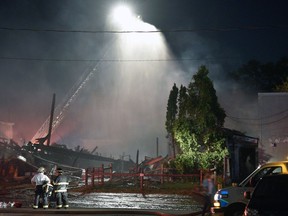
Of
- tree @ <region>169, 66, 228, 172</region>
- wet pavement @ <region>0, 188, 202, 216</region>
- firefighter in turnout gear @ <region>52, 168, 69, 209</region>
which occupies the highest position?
tree @ <region>169, 66, 228, 172</region>

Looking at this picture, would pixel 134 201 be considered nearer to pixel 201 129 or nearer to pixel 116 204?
pixel 116 204

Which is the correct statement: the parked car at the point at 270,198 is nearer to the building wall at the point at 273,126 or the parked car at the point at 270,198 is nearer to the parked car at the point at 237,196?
the parked car at the point at 237,196

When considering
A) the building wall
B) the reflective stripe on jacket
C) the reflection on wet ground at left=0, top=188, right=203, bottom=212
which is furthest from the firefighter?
the building wall

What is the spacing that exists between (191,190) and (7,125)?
132 ft

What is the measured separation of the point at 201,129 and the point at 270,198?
1901cm

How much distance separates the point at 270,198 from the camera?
7.52m

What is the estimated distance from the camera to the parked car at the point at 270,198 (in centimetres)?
697

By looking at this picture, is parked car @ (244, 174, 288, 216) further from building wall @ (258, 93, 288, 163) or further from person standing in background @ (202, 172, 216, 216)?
building wall @ (258, 93, 288, 163)

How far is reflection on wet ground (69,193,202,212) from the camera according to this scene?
16953 mm

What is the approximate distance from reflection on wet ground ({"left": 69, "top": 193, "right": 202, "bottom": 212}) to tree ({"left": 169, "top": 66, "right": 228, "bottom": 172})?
205 inches

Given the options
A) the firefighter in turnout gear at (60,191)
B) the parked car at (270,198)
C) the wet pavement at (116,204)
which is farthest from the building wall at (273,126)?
the parked car at (270,198)

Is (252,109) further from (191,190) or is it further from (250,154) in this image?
(191,190)

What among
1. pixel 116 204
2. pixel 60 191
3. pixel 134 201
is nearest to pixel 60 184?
pixel 60 191

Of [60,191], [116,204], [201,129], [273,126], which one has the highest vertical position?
[273,126]
